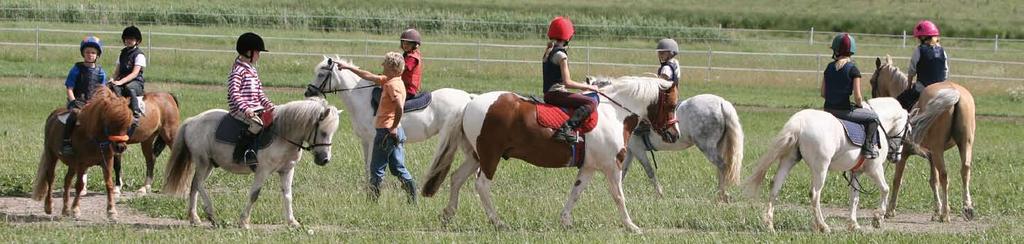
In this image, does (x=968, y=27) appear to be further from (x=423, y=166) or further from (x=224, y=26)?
(x=423, y=166)

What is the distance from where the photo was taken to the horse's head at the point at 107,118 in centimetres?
1084

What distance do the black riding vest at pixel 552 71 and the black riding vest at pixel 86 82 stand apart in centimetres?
388

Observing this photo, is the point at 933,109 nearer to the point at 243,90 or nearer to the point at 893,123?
the point at 893,123

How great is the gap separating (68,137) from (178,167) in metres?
1.02

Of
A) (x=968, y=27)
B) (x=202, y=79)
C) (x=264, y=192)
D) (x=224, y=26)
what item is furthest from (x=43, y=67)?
(x=968, y=27)

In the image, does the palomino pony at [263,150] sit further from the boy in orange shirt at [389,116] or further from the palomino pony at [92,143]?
the boy in orange shirt at [389,116]

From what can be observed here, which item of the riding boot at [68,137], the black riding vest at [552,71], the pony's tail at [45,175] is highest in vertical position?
the black riding vest at [552,71]

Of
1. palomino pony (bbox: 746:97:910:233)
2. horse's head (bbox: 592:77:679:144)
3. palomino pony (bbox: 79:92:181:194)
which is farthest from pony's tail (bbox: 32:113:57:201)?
palomino pony (bbox: 746:97:910:233)

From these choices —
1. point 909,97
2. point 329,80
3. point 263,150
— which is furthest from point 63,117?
point 909,97

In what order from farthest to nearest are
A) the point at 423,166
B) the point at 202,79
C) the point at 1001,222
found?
the point at 202,79 < the point at 423,166 < the point at 1001,222

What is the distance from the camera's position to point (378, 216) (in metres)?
11.3

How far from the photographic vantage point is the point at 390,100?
11.7 meters

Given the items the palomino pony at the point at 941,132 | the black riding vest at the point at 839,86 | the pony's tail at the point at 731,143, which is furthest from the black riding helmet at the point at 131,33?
the palomino pony at the point at 941,132

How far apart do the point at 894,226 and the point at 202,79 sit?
19.4 metres
